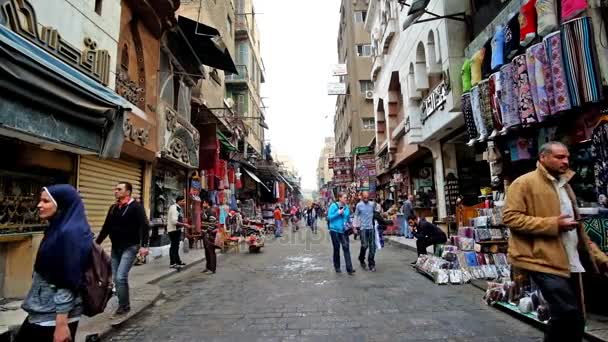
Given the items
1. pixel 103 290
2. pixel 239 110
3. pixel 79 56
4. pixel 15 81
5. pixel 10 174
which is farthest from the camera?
pixel 239 110

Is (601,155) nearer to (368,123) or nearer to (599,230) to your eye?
(599,230)

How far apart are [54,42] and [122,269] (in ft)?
12.7

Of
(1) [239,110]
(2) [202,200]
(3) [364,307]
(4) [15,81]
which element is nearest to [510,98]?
(3) [364,307]

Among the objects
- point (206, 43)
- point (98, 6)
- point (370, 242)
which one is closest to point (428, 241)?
point (370, 242)

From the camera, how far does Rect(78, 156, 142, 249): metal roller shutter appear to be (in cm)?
775

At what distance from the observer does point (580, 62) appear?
5254 mm

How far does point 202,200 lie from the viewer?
16.2 metres

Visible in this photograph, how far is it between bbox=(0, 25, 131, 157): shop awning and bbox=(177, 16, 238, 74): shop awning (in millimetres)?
6314

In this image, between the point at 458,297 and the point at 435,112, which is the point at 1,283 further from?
the point at 435,112

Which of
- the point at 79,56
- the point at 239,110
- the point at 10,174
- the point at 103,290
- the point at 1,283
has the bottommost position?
the point at 1,283

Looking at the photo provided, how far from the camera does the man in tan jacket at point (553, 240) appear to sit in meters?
2.72

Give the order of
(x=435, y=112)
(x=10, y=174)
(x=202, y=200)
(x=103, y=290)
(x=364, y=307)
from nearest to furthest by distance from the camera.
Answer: (x=103, y=290)
(x=364, y=307)
(x=10, y=174)
(x=435, y=112)
(x=202, y=200)

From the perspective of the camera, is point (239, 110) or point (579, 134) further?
point (239, 110)

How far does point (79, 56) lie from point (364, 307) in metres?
6.61
